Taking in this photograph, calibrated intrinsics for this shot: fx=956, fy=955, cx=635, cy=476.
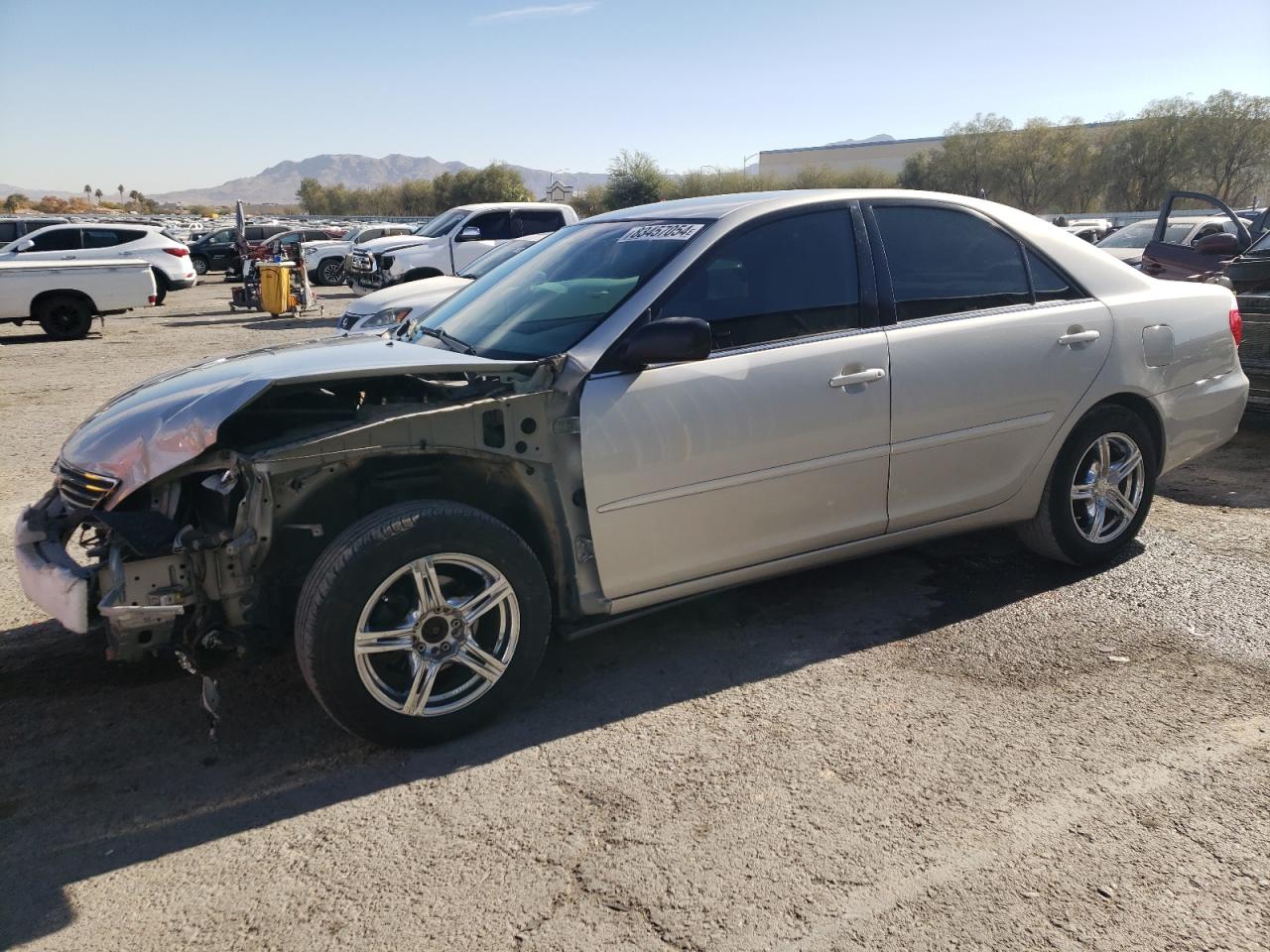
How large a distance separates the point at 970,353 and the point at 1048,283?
71cm

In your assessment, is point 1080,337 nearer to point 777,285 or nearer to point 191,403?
point 777,285

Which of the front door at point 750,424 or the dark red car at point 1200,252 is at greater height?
the dark red car at point 1200,252

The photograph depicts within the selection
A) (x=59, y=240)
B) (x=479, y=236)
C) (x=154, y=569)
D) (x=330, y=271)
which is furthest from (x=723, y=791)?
(x=330, y=271)

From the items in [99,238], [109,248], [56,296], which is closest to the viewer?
[56,296]

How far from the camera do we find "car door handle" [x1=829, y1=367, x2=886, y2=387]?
12.3 feet

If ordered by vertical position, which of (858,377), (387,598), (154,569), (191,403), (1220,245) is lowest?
(387,598)

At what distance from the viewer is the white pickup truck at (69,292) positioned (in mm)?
15328

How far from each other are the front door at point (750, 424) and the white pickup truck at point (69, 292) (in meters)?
15.1

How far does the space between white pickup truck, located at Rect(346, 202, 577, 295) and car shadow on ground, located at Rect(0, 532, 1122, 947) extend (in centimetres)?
1333

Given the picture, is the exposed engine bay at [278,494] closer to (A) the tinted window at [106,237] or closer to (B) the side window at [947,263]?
(B) the side window at [947,263]

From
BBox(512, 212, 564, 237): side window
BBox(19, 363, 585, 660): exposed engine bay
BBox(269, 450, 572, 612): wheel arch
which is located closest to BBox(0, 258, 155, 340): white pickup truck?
BBox(512, 212, 564, 237): side window

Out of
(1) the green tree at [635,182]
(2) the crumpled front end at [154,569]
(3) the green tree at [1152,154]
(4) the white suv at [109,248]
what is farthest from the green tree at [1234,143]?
(2) the crumpled front end at [154,569]

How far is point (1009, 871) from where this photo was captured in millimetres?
2559

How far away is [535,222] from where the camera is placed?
17.5 metres
